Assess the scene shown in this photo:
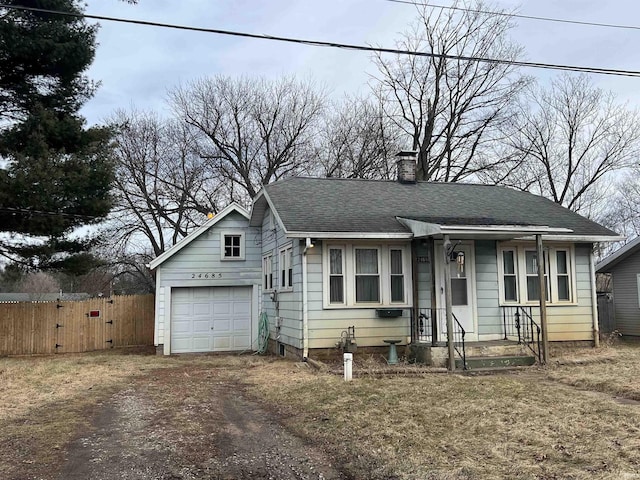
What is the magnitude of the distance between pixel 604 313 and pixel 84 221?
17895 mm

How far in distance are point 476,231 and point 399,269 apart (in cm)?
222

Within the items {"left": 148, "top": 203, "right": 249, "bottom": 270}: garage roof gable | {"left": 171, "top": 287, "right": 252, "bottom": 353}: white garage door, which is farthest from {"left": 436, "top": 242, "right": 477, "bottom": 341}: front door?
{"left": 148, "top": 203, "right": 249, "bottom": 270}: garage roof gable

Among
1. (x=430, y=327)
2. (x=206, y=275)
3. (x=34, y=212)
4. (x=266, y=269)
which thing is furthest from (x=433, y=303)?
(x=34, y=212)

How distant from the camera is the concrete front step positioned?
10.7 metres

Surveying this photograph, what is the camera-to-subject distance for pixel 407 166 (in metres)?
16.8

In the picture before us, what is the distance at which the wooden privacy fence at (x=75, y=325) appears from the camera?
54.9 feet

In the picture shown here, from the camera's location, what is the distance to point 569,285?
1345 cm

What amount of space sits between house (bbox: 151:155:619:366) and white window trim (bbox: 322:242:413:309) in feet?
0.08

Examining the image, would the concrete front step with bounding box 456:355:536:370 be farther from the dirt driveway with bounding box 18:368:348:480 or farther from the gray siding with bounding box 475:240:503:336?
the dirt driveway with bounding box 18:368:348:480

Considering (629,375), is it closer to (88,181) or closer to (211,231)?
(211,231)

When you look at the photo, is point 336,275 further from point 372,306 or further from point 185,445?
point 185,445

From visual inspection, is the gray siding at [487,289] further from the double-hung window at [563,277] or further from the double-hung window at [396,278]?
the double-hung window at [563,277]

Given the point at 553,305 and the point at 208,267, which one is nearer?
the point at 553,305

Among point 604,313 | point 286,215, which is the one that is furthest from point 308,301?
point 604,313
